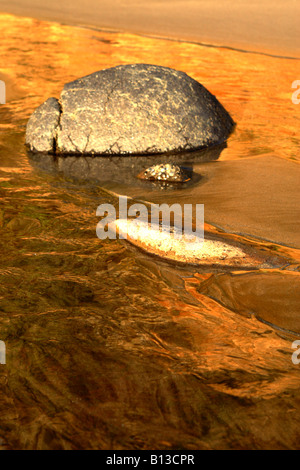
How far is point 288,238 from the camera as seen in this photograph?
11.8 feet

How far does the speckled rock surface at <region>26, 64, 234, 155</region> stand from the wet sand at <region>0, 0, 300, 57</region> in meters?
5.88

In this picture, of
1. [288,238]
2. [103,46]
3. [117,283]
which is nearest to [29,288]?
[117,283]

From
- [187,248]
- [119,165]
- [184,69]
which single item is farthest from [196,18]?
[187,248]

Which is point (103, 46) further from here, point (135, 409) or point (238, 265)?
point (135, 409)

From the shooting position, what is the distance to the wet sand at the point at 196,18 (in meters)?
12.2

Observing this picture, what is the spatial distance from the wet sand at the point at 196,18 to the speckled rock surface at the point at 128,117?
5.88 meters

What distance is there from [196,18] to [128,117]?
10.7m

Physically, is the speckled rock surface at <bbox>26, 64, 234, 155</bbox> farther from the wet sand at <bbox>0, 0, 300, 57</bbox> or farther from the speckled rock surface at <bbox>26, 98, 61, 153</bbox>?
the wet sand at <bbox>0, 0, 300, 57</bbox>

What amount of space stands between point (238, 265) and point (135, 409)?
4.53 ft

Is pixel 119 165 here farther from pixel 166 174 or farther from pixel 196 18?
pixel 196 18

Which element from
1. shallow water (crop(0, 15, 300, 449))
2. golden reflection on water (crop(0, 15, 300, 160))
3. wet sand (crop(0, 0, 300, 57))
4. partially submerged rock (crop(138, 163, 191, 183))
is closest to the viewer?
→ shallow water (crop(0, 15, 300, 449))

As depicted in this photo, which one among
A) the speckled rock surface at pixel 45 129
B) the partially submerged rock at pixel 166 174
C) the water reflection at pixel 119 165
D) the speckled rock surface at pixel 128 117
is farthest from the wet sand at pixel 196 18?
the partially submerged rock at pixel 166 174

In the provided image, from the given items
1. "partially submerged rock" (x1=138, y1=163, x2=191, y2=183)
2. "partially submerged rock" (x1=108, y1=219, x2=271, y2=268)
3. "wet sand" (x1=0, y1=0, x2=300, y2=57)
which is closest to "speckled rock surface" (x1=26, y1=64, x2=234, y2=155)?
"partially submerged rock" (x1=138, y1=163, x2=191, y2=183)

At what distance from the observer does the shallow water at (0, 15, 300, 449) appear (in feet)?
6.77
